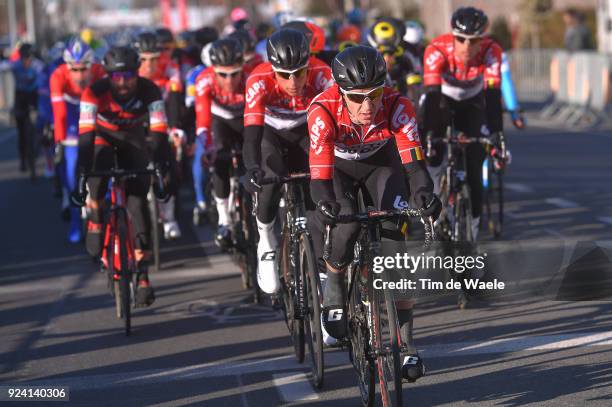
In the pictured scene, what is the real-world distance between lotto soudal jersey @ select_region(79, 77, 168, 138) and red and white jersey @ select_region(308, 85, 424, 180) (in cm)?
292

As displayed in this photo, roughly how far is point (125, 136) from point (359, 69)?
3847mm

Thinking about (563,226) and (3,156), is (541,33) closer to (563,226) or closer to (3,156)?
(3,156)

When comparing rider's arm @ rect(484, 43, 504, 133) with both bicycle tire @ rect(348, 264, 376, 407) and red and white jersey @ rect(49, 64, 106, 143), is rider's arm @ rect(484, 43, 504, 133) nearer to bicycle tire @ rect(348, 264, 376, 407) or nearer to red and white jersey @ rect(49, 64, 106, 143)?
red and white jersey @ rect(49, 64, 106, 143)

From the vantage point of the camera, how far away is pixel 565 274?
7.82 m

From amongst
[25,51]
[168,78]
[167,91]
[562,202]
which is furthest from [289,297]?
[25,51]

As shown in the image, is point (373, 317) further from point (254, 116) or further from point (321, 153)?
point (254, 116)

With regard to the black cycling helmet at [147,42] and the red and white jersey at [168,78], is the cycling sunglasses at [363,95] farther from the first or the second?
the red and white jersey at [168,78]

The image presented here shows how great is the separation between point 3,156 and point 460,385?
20.1 meters

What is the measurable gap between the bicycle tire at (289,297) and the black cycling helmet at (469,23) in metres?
2.72

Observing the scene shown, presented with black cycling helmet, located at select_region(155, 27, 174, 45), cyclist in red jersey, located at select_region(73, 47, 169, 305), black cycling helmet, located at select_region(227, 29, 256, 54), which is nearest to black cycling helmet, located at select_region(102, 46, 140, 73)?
cyclist in red jersey, located at select_region(73, 47, 169, 305)

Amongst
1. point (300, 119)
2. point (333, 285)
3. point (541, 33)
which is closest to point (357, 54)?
point (333, 285)

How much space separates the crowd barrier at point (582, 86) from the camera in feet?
83.7

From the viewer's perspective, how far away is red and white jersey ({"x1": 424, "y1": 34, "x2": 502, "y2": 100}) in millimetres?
10602

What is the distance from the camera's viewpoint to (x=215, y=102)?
1144 cm
